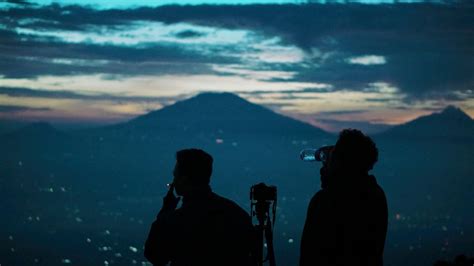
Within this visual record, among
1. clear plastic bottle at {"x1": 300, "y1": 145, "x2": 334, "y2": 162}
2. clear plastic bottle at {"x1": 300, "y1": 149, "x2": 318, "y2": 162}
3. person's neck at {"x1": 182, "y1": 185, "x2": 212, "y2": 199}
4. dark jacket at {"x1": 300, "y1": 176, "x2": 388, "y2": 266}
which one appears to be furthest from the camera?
clear plastic bottle at {"x1": 300, "y1": 149, "x2": 318, "y2": 162}

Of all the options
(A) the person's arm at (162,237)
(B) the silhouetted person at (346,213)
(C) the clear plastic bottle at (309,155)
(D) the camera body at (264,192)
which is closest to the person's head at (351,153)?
(B) the silhouetted person at (346,213)

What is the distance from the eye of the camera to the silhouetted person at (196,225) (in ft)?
13.0

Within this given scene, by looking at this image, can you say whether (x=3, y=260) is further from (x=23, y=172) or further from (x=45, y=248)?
(x=23, y=172)

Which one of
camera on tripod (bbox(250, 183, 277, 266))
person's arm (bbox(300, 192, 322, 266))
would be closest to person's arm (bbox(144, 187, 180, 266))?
camera on tripod (bbox(250, 183, 277, 266))

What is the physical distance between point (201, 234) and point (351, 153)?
0.96 m

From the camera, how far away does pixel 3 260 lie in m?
78.4

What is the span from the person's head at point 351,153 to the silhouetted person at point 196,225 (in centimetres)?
66

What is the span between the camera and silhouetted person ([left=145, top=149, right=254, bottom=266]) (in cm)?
396

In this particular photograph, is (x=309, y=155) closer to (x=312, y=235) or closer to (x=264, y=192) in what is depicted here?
(x=264, y=192)

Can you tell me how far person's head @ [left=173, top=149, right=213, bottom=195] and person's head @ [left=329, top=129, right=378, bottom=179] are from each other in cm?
70

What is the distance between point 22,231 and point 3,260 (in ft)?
107

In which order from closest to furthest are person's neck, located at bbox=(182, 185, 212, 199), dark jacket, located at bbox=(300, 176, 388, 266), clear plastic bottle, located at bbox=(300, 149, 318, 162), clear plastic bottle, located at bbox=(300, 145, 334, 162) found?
dark jacket, located at bbox=(300, 176, 388, 266) → person's neck, located at bbox=(182, 185, 212, 199) → clear plastic bottle, located at bbox=(300, 145, 334, 162) → clear plastic bottle, located at bbox=(300, 149, 318, 162)

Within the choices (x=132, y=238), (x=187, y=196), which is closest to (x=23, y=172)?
(x=132, y=238)

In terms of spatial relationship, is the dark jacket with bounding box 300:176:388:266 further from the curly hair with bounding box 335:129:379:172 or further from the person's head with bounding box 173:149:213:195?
the person's head with bounding box 173:149:213:195
